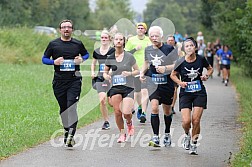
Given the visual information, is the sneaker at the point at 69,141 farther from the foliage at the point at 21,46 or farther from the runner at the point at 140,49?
the foliage at the point at 21,46

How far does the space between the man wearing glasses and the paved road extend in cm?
58

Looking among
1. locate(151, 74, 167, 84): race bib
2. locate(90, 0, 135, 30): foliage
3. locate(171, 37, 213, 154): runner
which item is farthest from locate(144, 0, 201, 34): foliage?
locate(171, 37, 213, 154): runner

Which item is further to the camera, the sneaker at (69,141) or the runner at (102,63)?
the runner at (102,63)

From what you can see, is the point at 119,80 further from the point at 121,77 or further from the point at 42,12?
the point at 42,12

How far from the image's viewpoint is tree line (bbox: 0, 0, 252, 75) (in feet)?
95.4

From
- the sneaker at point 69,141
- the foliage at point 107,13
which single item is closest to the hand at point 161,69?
the sneaker at point 69,141

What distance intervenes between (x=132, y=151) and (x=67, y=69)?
1849 mm

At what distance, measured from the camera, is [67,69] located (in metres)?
12.1

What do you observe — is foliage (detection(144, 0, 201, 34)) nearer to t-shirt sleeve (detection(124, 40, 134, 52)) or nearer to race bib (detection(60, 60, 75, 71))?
t-shirt sleeve (detection(124, 40, 134, 52))

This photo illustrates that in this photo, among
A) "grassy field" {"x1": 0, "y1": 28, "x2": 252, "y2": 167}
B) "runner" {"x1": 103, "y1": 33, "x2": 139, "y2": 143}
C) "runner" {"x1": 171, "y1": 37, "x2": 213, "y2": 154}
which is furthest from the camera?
"runner" {"x1": 103, "y1": 33, "x2": 139, "y2": 143}

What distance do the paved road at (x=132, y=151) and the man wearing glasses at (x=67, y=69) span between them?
58 centimetres

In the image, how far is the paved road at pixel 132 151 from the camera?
1053 cm

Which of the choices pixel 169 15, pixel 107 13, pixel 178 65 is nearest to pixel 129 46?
pixel 178 65

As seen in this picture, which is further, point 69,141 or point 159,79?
point 159,79
